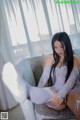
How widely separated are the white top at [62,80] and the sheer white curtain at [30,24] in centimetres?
71

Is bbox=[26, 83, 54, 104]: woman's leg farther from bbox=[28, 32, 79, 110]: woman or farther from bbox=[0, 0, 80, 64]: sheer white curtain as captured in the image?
bbox=[0, 0, 80, 64]: sheer white curtain

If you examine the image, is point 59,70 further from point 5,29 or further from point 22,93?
point 5,29

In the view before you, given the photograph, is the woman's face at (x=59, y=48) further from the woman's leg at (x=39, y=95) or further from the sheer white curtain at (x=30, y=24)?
the sheer white curtain at (x=30, y=24)

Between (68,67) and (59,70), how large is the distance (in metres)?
0.08

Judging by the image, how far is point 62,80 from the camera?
146 cm

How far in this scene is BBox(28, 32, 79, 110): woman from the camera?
1.34m

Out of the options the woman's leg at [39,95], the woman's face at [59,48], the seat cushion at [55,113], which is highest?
the woman's face at [59,48]

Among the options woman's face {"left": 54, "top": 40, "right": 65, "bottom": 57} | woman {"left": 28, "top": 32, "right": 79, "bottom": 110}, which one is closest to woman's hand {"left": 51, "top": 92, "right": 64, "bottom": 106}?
woman {"left": 28, "top": 32, "right": 79, "bottom": 110}

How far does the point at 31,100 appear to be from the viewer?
1374 mm

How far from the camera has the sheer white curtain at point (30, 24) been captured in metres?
2.07

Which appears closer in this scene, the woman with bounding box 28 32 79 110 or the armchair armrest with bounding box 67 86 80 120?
the armchair armrest with bounding box 67 86 80 120

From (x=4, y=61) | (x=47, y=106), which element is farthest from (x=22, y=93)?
(x=4, y=61)

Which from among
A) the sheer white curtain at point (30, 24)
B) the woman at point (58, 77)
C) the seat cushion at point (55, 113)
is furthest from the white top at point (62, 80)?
the sheer white curtain at point (30, 24)

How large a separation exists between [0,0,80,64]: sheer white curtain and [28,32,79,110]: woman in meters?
0.68
